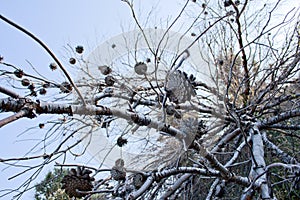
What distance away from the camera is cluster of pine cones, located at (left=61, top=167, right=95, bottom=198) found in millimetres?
712

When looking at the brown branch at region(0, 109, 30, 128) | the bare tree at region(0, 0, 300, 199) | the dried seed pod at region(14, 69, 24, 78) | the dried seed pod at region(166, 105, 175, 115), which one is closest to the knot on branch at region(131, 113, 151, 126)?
the bare tree at region(0, 0, 300, 199)

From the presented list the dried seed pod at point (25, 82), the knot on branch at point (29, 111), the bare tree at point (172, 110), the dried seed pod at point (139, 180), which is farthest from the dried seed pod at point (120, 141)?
the knot on branch at point (29, 111)

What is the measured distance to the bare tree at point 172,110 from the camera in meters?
0.73

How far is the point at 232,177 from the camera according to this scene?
2.90 ft

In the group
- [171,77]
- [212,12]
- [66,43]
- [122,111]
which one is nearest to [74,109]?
[122,111]

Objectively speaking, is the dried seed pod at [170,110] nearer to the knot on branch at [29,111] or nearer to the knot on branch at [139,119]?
the knot on branch at [139,119]

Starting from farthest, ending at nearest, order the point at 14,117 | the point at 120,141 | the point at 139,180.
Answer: the point at 120,141 < the point at 139,180 < the point at 14,117

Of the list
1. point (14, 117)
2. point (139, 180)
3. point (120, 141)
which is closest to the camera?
point (14, 117)

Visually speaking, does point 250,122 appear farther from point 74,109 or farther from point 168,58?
point 74,109

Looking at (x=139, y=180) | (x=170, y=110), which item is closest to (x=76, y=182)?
(x=139, y=180)

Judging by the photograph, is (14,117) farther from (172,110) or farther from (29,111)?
(172,110)

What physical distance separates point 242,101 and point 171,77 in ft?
3.11

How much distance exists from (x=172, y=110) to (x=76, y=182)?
0.99ft

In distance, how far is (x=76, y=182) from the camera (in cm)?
71
